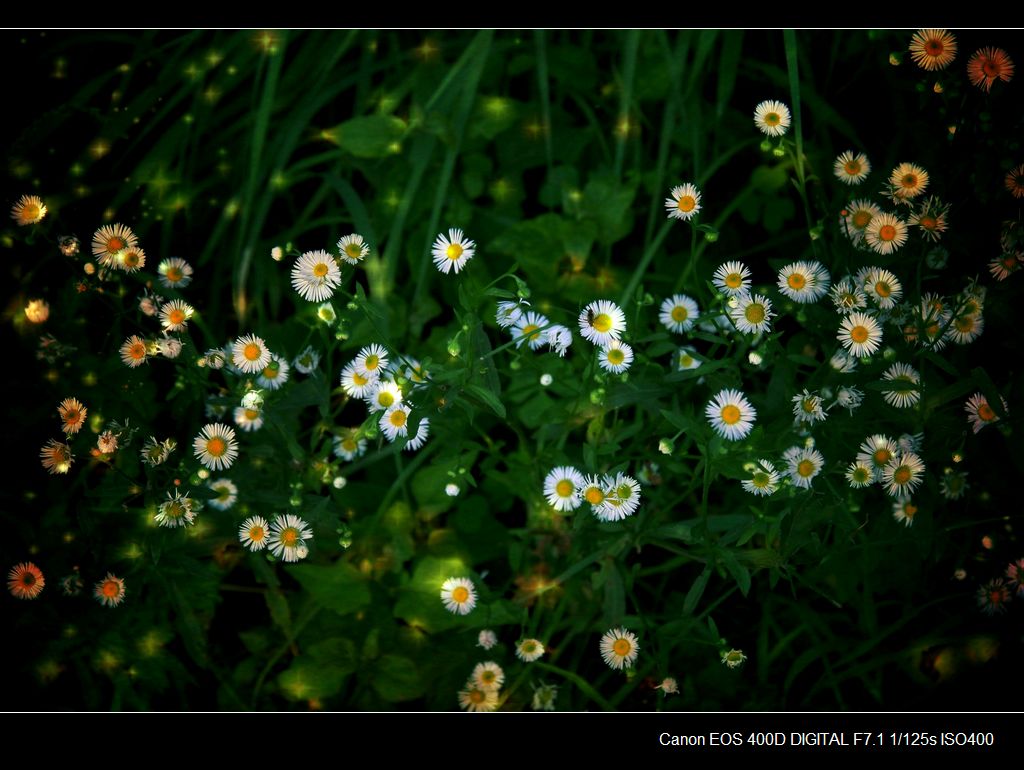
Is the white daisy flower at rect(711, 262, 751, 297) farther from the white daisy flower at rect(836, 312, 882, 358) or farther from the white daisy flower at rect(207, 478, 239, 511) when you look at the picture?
the white daisy flower at rect(207, 478, 239, 511)

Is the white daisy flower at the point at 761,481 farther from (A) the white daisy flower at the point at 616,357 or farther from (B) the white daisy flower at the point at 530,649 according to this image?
(B) the white daisy flower at the point at 530,649

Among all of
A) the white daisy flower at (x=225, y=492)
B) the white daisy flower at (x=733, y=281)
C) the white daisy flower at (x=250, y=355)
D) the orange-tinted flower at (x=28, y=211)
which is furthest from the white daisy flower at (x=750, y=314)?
the orange-tinted flower at (x=28, y=211)

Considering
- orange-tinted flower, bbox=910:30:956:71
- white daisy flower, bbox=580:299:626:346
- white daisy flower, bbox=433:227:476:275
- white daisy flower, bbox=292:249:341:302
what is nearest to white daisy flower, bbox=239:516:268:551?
white daisy flower, bbox=292:249:341:302

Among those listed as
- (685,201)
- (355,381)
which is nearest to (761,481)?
(685,201)


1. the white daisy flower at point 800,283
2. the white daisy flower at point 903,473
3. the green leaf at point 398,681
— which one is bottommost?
the green leaf at point 398,681

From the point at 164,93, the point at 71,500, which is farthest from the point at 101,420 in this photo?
the point at 164,93

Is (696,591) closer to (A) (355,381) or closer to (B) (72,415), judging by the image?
(A) (355,381)
